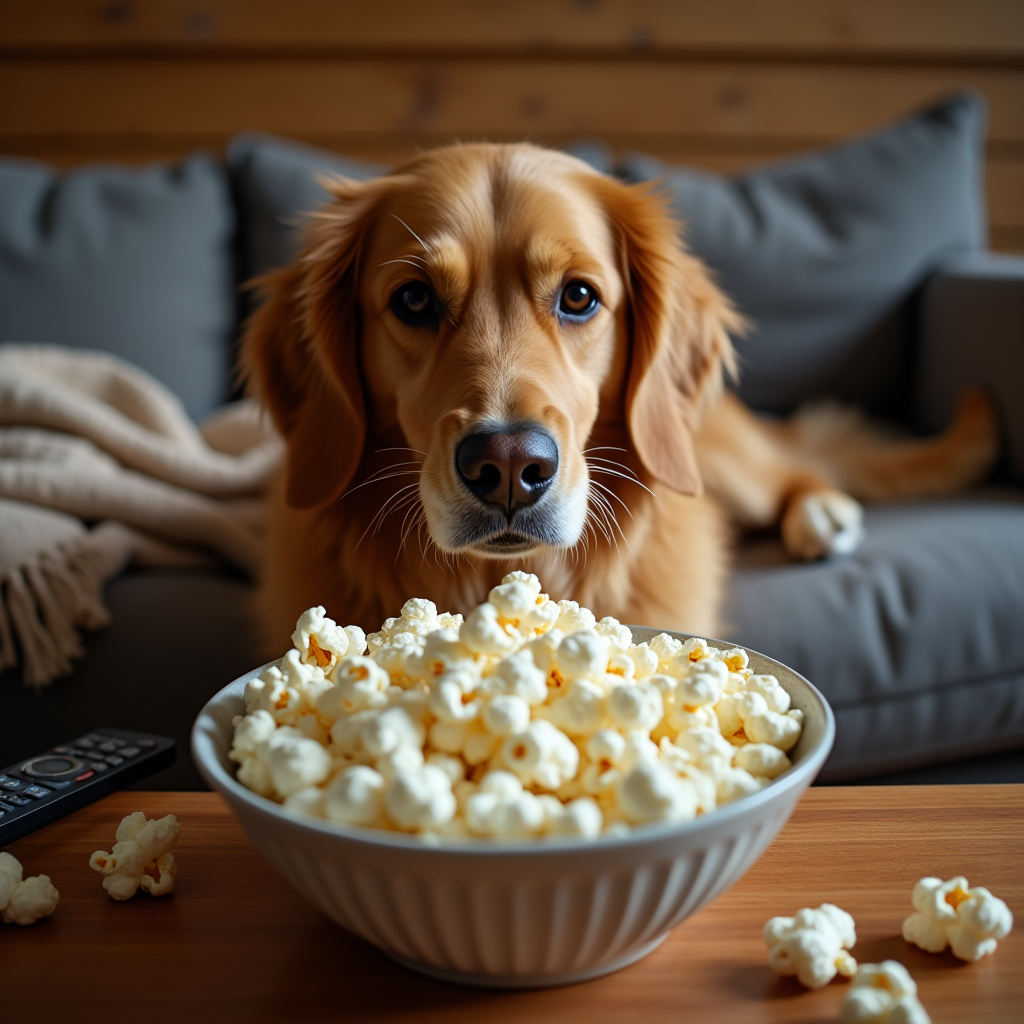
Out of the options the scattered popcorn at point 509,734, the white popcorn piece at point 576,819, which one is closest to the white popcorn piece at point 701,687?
the scattered popcorn at point 509,734

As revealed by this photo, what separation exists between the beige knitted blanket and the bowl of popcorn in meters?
0.86

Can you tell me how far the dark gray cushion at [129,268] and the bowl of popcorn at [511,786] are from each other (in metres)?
1.66

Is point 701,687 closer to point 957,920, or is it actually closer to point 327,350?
point 957,920

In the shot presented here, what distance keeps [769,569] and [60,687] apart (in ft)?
3.77

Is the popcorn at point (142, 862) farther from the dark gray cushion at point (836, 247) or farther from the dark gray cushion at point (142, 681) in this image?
the dark gray cushion at point (836, 247)

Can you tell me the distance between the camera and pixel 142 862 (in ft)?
2.15

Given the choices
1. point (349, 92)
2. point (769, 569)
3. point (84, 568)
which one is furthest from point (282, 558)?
point (349, 92)

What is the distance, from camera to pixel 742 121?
3084 millimetres

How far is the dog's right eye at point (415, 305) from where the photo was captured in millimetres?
1229

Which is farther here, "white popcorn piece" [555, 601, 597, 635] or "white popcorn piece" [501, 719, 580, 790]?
"white popcorn piece" [555, 601, 597, 635]

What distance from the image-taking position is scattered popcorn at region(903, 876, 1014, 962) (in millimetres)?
564

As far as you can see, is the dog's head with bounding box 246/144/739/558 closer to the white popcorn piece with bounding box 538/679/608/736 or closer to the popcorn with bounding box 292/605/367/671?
the popcorn with bounding box 292/605/367/671

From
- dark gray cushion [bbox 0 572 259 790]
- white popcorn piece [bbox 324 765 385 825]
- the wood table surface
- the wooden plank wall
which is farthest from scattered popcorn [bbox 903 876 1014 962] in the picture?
the wooden plank wall

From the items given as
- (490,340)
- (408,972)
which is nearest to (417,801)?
(408,972)
